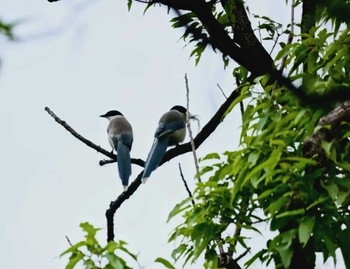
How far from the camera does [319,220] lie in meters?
2.57

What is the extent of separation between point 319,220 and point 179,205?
0.59 metres

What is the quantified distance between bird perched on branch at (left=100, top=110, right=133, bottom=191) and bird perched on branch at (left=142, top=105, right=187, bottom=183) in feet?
0.90

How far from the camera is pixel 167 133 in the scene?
726 centimetres

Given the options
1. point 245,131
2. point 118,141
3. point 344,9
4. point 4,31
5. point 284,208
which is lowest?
point 344,9

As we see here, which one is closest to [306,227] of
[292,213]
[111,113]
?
[292,213]

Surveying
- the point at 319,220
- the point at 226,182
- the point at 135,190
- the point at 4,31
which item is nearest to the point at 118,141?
the point at 135,190

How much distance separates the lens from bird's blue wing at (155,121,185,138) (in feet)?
23.7

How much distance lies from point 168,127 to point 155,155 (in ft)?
4.59

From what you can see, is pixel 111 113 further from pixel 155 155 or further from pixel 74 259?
pixel 74 259

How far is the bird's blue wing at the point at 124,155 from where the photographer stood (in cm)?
624

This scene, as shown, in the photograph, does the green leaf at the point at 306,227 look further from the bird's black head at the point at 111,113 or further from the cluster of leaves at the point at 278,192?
the bird's black head at the point at 111,113

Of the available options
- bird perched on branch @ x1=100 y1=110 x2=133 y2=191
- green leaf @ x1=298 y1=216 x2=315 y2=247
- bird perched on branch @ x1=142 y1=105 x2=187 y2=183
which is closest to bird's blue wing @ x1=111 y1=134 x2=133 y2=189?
bird perched on branch @ x1=100 y1=110 x2=133 y2=191

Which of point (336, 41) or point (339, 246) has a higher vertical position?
point (336, 41)

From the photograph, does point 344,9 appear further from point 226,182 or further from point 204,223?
point 226,182
